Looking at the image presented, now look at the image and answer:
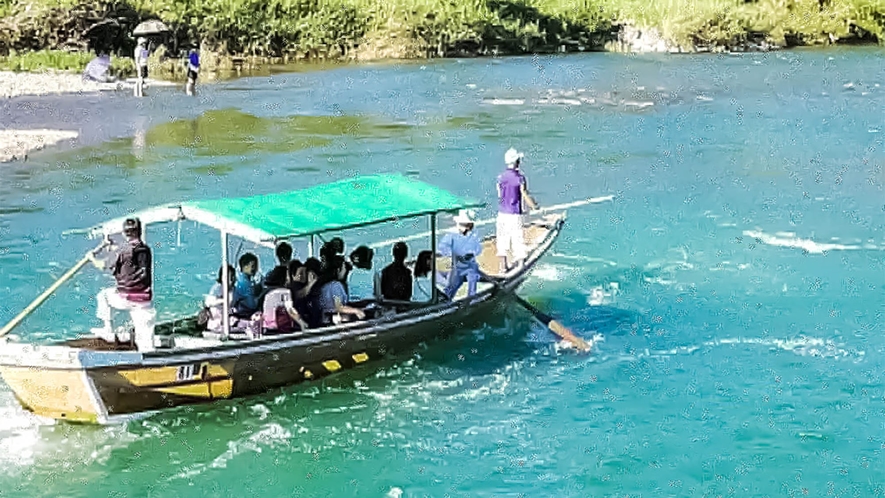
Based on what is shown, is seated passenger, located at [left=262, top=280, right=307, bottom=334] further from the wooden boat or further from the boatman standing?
the boatman standing

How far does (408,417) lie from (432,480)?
158 cm

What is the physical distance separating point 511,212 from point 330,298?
419 centimetres

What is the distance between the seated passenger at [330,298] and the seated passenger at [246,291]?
726 mm

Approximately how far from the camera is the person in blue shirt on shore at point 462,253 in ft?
52.9

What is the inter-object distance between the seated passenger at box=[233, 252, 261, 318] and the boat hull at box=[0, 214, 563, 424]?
0.89 m

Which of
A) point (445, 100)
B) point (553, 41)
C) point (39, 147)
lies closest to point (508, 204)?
point (39, 147)

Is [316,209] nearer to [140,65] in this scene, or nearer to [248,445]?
[248,445]

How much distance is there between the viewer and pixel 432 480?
1251 cm

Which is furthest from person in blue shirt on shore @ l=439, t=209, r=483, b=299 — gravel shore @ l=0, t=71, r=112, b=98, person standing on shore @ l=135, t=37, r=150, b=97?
person standing on shore @ l=135, t=37, r=150, b=97

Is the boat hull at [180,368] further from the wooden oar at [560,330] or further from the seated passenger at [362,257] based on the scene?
the wooden oar at [560,330]

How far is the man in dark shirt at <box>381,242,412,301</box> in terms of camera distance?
15523 mm

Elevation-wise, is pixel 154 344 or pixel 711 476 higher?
pixel 154 344

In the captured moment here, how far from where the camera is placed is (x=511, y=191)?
17.7m

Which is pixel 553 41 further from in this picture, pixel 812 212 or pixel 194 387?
pixel 194 387
